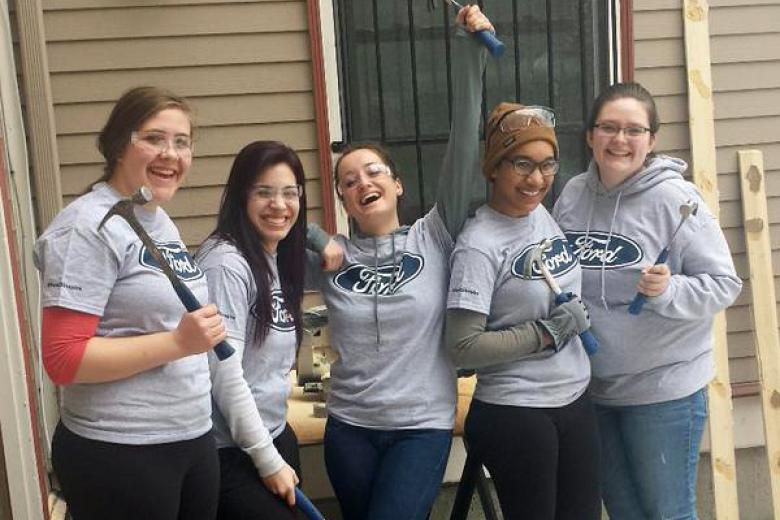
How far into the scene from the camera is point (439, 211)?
7.54ft

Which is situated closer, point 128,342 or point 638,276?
point 128,342

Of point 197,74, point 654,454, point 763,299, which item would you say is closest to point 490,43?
point 654,454

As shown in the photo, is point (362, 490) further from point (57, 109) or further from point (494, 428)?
point (57, 109)

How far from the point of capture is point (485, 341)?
2102mm

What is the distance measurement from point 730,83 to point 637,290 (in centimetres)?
226

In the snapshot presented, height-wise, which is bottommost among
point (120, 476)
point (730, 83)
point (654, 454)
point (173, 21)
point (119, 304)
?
point (654, 454)

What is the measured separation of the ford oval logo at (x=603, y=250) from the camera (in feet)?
7.53

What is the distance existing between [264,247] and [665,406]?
1164 millimetres

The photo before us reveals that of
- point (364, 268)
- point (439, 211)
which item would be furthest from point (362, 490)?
point (439, 211)

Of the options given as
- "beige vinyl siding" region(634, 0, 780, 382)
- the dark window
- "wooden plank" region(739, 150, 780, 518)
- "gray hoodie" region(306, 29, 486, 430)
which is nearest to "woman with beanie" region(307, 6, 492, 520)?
"gray hoodie" region(306, 29, 486, 430)

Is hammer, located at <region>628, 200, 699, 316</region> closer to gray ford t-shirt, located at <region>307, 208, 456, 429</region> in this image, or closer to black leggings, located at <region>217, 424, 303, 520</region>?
gray ford t-shirt, located at <region>307, 208, 456, 429</region>

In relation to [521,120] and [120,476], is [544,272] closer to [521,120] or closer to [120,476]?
[521,120]

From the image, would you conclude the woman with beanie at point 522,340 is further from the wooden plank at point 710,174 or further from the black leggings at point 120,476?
the wooden plank at point 710,174

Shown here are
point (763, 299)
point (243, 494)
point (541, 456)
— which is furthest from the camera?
point (763, 299)
